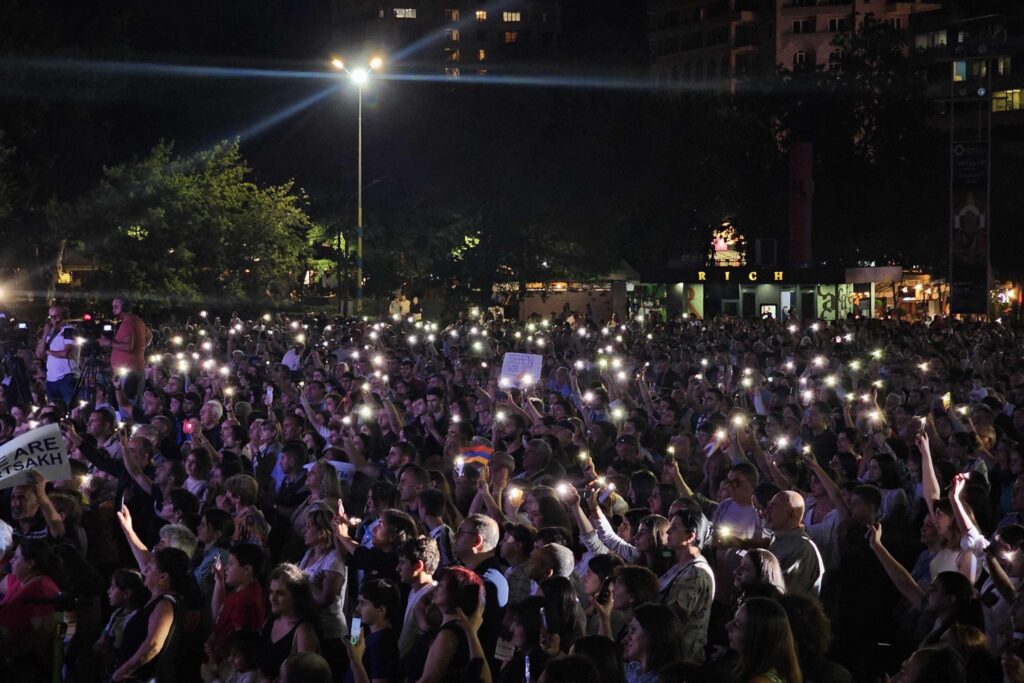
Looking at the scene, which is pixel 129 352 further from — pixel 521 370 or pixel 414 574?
pixel 414 574

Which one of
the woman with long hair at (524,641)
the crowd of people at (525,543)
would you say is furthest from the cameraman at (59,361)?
the woman with long hair at (524,641)

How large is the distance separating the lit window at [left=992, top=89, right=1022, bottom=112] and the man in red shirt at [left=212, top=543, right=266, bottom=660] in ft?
336

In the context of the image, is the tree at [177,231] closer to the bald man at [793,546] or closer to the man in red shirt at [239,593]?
the man in red shirt at [239,593]

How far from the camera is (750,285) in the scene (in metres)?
47.0

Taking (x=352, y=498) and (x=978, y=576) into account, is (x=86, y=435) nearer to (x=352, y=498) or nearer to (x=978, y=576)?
(x=352, y=498)

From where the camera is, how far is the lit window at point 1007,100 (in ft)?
333

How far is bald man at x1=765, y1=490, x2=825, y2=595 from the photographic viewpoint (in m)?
7.38

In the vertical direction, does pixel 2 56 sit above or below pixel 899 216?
above

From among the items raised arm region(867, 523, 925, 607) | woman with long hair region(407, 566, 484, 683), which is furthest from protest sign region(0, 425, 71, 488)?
raised arm region(867, 523, 925, 607)

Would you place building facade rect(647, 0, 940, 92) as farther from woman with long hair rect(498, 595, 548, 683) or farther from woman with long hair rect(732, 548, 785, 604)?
woman with long hair rect(498, 595, 548, 683)

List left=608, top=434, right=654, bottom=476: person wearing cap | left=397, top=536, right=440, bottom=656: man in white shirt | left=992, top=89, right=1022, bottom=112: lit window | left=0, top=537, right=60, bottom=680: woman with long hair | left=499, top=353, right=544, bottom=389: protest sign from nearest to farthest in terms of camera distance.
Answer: left=397, top=536, right=440, bottom=656: man in white shirt → left=0, top=537, right=60, bottom=680: woman with long hair → left=608, top=434, right=654, bottom=476: person wearing cap → left=499, top=353, right=544, bottom=389: protest sign → left=992, top=89, right=1022, bottom=112: lit window

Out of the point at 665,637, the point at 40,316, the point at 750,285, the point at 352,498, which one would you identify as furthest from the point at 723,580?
the point at 750,285

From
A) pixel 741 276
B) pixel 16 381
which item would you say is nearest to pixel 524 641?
pixel 16 381

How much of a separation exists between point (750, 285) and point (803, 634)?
41753 millimetres
